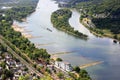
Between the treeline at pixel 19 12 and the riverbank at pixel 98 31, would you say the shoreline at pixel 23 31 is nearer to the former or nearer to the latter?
the treeline at pixel 19 12

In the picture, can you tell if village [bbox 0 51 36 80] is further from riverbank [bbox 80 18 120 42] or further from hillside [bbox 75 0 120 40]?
hillside [bbox 75 0 120 40]

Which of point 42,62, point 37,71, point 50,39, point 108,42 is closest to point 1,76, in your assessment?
point 37,71

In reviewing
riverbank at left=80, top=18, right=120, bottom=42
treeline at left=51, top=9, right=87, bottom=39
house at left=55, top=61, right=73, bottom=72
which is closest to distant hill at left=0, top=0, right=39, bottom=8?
treeline at left=51, top=9, right=87, bottom=39

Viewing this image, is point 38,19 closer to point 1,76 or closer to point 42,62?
point 42,62

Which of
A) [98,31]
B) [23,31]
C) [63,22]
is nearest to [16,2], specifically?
[63,22]

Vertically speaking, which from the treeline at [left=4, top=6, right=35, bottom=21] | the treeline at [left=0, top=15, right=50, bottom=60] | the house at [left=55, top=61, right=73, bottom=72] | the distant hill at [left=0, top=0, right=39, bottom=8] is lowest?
the house at [left=55, top=61, right=73, bottom=72]

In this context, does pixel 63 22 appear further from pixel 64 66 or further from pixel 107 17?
pixel 64 66

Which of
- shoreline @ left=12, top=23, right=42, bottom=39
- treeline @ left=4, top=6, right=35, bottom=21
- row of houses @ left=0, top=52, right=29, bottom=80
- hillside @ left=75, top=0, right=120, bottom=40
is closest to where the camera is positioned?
row of houses @ left=0, top=52, right=29, bottom=80

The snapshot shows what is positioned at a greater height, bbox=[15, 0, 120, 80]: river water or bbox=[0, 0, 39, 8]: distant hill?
bbox=[0, 0, 39, 8]: distant hill

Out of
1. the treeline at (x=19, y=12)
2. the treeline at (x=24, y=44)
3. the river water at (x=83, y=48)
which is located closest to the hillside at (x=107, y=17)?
the river water at (x=83, y=48)
